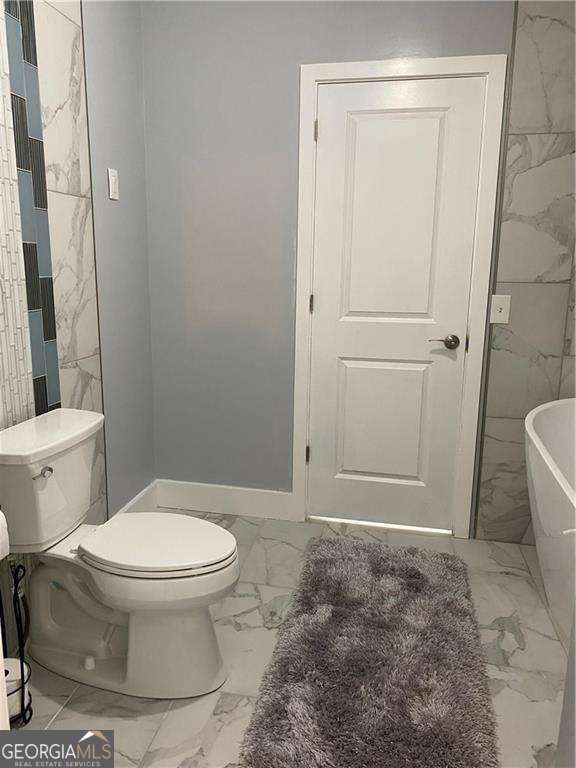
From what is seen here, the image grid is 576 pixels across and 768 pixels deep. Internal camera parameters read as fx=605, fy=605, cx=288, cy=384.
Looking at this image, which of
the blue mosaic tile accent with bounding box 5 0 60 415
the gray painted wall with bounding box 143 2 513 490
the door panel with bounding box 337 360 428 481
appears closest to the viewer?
the blue mosaic tile accent with bounding box 5 0 60 415

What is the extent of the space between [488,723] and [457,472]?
1.26 m

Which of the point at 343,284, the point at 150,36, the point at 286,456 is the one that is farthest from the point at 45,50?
the point at 286,456

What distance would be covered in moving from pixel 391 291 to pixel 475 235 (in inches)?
16.7

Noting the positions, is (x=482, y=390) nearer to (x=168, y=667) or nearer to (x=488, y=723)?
(x=488, y=723)

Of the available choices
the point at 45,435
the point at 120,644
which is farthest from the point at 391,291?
the point at 120,644

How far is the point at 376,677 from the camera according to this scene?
183 centimetres

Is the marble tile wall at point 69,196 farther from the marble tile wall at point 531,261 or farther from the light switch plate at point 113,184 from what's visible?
the marble tile wall at point 531,261

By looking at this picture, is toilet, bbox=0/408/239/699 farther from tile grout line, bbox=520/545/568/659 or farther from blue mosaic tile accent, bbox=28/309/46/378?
tile grout line, bbox=520/545/568/659

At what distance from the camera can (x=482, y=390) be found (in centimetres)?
271

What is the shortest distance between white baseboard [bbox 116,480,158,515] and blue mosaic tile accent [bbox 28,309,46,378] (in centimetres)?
92

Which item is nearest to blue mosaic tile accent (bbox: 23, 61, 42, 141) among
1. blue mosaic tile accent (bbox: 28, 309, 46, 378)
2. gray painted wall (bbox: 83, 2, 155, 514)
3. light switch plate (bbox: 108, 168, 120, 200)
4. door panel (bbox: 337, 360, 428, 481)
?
gray painted wall (bbox: 83, 2, 155, 514)

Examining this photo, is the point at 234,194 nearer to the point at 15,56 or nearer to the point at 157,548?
the point at 15,56

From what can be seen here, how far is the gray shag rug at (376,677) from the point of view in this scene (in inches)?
61.7

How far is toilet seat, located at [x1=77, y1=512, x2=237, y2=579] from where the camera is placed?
5.54 ft
